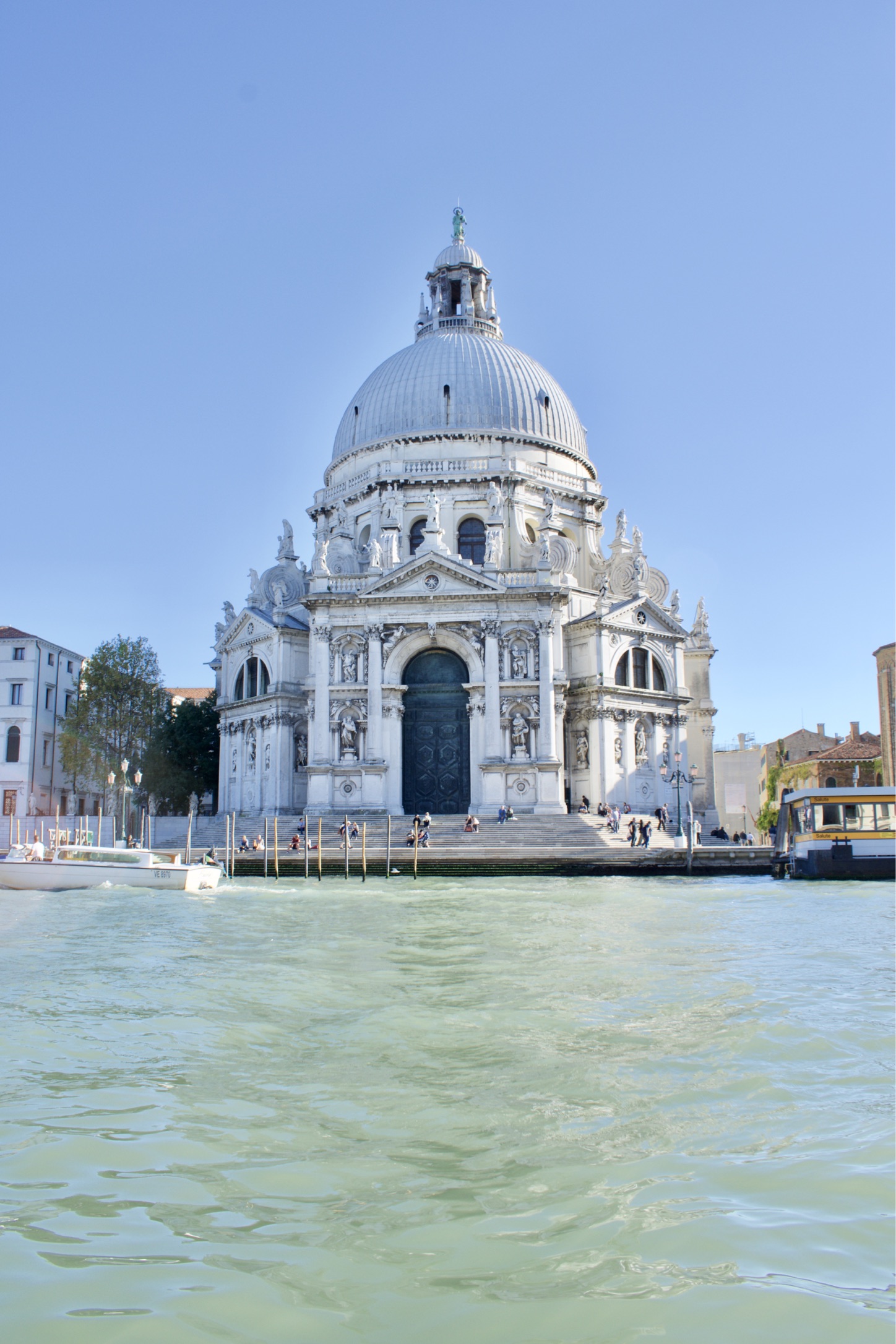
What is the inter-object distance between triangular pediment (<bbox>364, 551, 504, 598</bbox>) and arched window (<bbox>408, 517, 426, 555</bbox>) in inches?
178

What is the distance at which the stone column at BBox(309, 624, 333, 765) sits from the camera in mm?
32312

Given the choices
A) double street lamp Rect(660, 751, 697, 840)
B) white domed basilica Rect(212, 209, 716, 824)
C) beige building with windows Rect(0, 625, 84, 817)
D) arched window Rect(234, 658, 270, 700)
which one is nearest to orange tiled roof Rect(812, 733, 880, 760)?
white domed basilica Rect(212, 209, 716, 824)

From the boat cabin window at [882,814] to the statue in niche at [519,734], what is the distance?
993cm

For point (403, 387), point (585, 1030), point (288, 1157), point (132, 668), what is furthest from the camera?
point (132, 668)

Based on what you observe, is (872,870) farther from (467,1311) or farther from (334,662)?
(467,1311)

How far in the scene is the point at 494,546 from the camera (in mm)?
34000

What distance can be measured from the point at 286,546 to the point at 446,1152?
3759cm

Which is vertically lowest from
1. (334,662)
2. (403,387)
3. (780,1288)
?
(780,1288)

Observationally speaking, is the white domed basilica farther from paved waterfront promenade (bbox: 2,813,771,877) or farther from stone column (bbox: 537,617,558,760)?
paved waterfront promenade (bbox: 2,813,771,877)

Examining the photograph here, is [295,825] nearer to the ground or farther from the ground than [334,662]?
nearer to the ground

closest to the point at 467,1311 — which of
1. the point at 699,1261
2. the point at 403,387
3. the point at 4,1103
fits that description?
the point at 699,1261

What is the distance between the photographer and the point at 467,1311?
3.46 meters

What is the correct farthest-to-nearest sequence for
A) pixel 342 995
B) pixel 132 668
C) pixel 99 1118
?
pixel 132 668, pixel 342 995, pixel 99 1118

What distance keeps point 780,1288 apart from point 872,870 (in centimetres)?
2261
